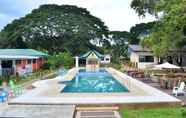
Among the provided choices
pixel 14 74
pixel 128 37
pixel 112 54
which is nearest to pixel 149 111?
pixel 14 74

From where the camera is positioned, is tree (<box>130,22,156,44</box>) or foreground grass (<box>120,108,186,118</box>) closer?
foreground grass (<box>120,108,186,118</box>)

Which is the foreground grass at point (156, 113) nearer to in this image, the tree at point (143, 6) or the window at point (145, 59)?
the tree at point (143, 6)

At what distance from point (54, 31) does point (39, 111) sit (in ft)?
159

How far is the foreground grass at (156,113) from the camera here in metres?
13.2

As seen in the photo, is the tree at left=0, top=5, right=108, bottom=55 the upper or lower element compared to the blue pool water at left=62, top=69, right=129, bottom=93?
upper

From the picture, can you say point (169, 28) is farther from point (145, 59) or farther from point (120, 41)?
point (120, 41)

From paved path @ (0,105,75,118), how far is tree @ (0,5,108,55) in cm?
4419

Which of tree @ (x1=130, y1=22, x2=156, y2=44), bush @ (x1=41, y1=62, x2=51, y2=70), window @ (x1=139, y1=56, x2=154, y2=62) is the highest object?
tree @ (x1=130, y1=22, x2=156, y2=44)

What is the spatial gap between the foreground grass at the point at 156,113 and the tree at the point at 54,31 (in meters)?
44.7

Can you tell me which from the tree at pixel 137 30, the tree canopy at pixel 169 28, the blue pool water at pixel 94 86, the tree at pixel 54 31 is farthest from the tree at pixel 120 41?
the blue pool water at pixel 94 86

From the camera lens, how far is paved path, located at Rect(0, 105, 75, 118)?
42.0 ft

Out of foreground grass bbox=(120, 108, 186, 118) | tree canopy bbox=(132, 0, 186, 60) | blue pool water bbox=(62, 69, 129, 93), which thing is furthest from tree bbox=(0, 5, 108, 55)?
foreground grass bbox=(120, 108, 186, 118)

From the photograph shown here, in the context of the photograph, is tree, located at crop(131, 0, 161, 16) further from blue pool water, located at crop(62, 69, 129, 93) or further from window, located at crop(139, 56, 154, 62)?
blue pool water, located at crop(62, 69, 129, 93)

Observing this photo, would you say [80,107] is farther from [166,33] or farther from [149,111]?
[166,33]
